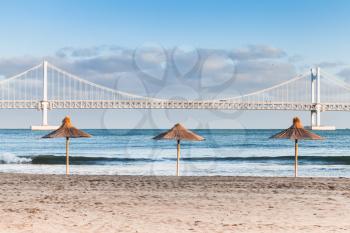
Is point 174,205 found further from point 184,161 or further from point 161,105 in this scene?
point 161,105

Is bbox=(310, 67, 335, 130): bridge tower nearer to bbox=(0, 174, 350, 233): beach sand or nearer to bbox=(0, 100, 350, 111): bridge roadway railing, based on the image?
bbox=(0, 100, 350, 111): bridge roadway railing

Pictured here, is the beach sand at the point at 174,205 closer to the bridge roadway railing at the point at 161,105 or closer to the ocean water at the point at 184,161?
the ocean water at the point at 184,161

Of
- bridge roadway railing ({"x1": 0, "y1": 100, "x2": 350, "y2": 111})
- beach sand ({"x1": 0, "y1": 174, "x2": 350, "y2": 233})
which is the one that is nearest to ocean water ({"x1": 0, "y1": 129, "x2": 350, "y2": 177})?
beach sand ({"x1": 0, "y1": 174, "x2": 350, "y2": 233})

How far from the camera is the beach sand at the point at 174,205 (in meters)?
7.75

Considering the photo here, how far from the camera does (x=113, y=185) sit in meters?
12.7

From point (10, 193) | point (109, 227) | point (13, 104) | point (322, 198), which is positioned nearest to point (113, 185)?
point (10, 193)

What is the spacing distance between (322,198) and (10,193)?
5258 mm

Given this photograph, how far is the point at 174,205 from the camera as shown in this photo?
31.3 feet

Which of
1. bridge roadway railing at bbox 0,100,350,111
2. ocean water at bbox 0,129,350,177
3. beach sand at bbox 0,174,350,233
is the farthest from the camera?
bridge roadway railing at bbox 0,100,350,111

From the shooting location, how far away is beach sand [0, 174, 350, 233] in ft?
25.4

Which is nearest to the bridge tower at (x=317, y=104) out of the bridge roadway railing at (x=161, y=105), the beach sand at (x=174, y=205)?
the bridge roadway railing at (x=161, y=105)

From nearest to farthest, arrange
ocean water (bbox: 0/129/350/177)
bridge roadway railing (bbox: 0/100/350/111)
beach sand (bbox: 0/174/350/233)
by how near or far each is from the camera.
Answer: beach sand (bbox: 0/174/350/233)
ocean water (bbox: 0/129/350/177)
bridge roadway railing (bbox: 0/100/350/111)

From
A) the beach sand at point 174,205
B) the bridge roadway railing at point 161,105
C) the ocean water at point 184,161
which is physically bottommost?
the ocean water at point 184,161

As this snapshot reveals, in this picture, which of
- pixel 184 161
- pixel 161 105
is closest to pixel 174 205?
pixel 184 161
